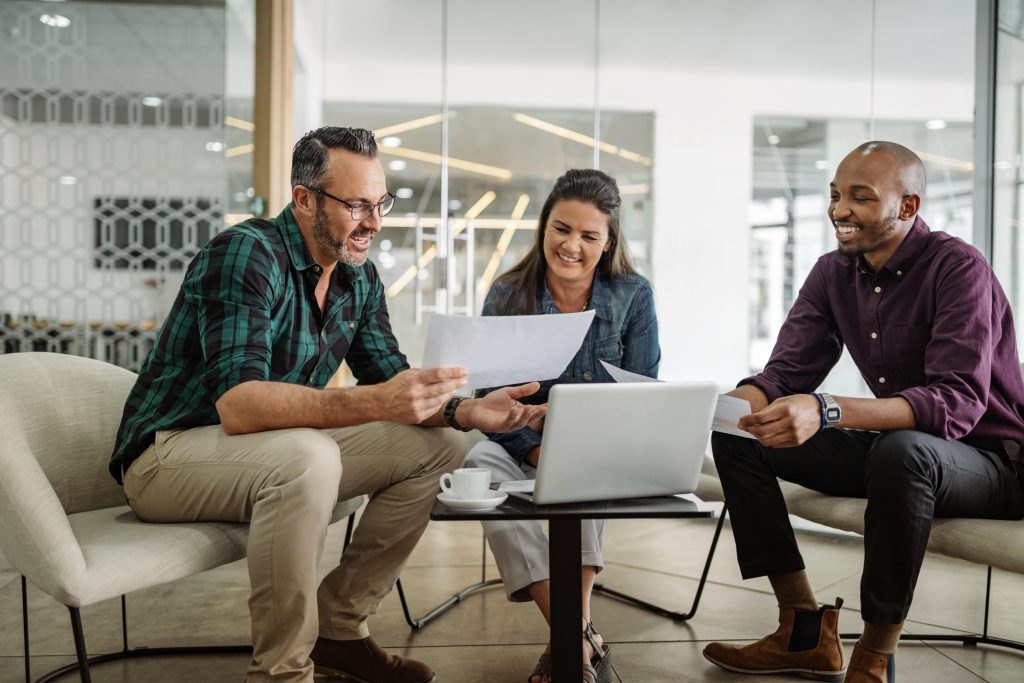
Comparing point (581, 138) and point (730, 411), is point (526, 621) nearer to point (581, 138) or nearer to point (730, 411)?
point (730, 411)

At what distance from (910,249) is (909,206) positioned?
0.34 feet

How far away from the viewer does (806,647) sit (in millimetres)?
2031

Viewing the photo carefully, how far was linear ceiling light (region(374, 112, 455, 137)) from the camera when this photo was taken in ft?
13.4

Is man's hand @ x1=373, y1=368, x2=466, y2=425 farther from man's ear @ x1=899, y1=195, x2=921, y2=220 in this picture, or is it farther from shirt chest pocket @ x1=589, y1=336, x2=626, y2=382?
man's ear @ x1=899, y1=195, x2=921, y2=220

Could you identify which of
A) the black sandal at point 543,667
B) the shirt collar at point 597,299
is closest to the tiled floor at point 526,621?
the black sandal at point 543,667

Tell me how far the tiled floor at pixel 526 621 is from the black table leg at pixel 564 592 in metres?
0.66

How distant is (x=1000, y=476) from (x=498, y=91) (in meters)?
2.87

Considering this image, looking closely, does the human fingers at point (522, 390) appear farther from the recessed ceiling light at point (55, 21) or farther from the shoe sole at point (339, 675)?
the recessed ceiling light at point (55, 21)

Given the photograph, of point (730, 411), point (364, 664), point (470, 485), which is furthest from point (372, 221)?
point (364, 664)

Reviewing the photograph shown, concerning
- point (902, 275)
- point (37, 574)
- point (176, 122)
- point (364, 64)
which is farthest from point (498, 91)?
point (37, 574)

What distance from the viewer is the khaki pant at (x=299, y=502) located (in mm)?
1568

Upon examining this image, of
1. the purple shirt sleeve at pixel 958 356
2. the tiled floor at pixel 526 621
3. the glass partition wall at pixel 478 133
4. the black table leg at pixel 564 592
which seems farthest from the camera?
the glass partition wall at pixel 478 133

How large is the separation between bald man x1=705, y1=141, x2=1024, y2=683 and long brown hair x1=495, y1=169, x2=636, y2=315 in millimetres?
456

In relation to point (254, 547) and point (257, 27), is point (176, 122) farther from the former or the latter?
point (254, 547)
